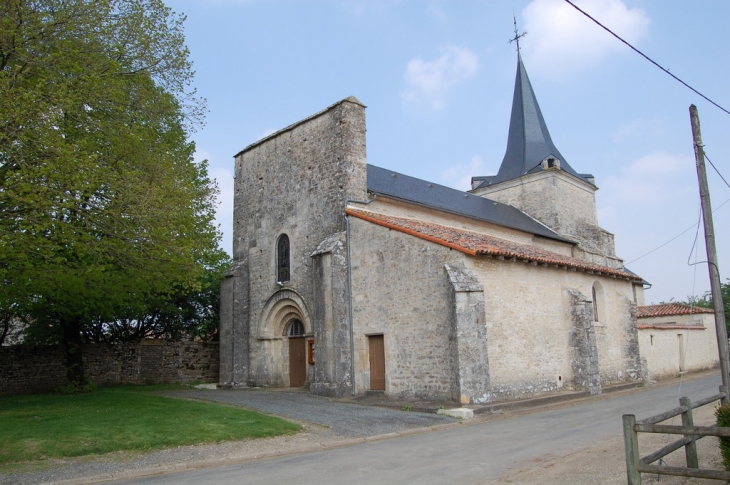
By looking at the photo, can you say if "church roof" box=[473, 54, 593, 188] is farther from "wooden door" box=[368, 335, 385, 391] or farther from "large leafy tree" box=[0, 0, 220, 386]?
"large leafy tree" box=[0, 0, 220, 386]

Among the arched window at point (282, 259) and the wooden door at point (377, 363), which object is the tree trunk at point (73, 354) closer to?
the arched window at point (282, 259)

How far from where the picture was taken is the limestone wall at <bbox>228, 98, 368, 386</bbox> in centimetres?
1819

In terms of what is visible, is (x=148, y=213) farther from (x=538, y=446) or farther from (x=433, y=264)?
(x=538, y=446)

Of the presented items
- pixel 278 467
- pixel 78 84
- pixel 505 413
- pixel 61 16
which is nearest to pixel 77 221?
pixel 78 84

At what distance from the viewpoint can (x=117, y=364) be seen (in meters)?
21.0

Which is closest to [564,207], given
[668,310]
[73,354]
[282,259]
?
[668,310]

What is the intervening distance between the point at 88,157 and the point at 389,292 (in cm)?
892

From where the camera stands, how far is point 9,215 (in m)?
9.74

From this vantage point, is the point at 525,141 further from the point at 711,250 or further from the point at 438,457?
the point at 438,457

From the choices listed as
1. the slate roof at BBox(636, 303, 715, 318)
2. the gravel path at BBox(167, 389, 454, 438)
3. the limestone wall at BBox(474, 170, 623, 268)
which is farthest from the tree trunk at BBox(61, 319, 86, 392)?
the slate roof at BBox(636, 303, 715, 318)

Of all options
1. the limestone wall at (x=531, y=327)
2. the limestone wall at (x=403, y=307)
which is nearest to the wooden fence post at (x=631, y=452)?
the limestone wall at (x=403, y=307)

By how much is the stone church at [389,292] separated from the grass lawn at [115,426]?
454 cm

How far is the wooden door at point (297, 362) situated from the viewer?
63.7 feet

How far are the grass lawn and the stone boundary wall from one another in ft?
15.2
